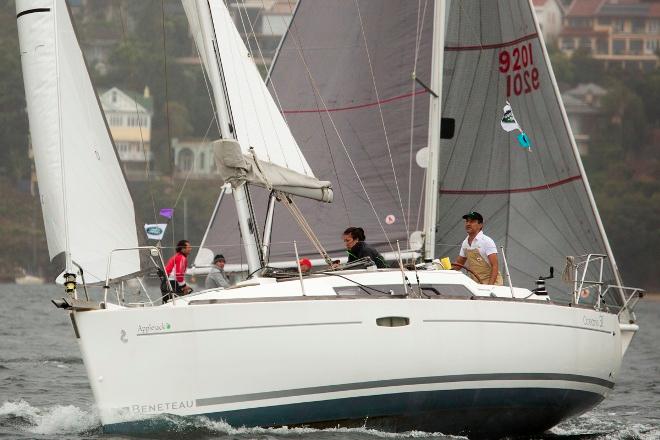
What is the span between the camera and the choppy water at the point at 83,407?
32.0 ft

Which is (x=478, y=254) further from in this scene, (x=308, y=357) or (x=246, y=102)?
(x=308, y=357)

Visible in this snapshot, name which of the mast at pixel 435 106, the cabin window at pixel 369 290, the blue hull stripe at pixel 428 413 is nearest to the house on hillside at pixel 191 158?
the mast at pixel 435 106

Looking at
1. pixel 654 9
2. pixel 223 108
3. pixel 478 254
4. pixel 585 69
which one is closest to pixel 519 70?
pixel 478 254

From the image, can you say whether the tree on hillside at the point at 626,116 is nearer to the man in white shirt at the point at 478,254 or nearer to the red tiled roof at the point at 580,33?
the red tiled roof at the point at 580,33

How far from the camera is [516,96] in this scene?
14023 mm

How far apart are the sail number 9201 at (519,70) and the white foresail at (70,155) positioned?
178 inches

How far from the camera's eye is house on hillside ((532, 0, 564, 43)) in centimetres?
10706

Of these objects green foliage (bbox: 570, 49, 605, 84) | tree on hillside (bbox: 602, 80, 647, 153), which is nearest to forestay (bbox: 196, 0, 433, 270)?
tree on hillside (bbox: 602, 80, 647, 153)

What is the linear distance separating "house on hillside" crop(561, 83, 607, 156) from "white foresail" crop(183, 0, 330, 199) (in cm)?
7128

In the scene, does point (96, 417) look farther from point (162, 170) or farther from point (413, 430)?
point (162, 170)

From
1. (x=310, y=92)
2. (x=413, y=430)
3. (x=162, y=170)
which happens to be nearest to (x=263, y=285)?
(x=413, y=430)

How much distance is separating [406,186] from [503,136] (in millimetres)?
1014

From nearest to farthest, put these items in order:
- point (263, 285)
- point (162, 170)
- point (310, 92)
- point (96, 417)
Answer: point (263, 285) → point (96, 417) → point (310, 92) → point (162, 170)

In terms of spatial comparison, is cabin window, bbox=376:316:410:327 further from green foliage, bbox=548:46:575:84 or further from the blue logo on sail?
green foliage, bbox=548:46:575:84
